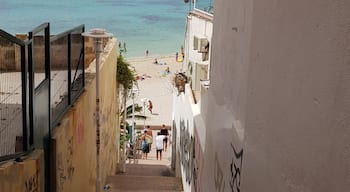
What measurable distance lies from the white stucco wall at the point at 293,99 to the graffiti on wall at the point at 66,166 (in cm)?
293

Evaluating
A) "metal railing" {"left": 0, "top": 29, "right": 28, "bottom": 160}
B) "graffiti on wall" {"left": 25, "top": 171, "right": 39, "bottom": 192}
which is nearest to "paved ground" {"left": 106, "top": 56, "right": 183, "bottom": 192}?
"graffiti on wall" {"left": 25, "top": 171, "right": 39, "bottom": 192}

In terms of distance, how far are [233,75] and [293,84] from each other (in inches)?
96.3

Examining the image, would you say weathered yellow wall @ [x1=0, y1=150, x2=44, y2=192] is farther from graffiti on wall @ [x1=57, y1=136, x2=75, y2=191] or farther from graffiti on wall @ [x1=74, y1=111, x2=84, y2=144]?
graffiti on wall @ [x1=74, y1=111, x2=84, y2=144]

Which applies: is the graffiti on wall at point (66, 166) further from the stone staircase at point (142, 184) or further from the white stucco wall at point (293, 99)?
the stone staircase at point (142, 184)

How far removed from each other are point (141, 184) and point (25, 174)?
335 inches

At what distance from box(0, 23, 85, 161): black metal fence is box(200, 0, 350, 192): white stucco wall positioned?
2174 millimetres

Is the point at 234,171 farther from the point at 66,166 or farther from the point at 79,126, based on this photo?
the point at 79,126

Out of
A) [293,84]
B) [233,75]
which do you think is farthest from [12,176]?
[293,84]

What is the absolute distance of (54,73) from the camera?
296 inches

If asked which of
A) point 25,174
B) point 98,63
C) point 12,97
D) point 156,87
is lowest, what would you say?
point 156,87

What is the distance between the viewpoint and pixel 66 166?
767 cm

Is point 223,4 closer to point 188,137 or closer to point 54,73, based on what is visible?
point 54,73

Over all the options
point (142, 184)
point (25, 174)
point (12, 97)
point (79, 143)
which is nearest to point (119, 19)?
point (142, 184)

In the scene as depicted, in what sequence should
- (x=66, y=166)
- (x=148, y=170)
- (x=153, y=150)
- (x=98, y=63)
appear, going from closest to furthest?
1. (x=66, y=166)
2. (x=98, y=63)
3. (x=148, y=170)
4. (x=153, y=150)
